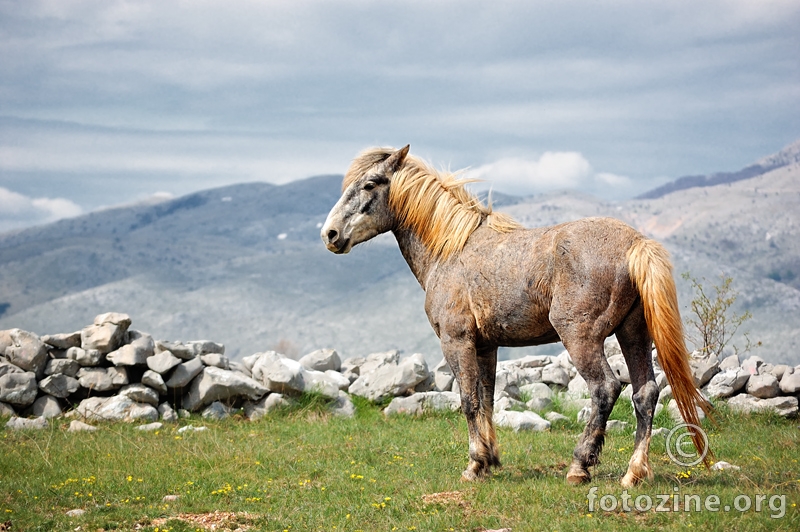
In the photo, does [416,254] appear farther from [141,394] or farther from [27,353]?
[27,353]

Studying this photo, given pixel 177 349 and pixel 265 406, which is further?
pixel 177 349

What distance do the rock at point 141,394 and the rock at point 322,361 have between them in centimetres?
277

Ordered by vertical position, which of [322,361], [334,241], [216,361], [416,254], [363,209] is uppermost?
[363,209]

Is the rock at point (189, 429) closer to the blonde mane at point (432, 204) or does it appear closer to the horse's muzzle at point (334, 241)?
the horse's muzzle at point (334, 241)

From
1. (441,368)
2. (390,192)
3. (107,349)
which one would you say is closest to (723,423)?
(441,368)

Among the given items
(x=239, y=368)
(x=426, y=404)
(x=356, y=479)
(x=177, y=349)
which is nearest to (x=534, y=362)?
(x=426, y=404)

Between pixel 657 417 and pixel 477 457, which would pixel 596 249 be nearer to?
pixel 477 457

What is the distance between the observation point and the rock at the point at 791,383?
420 inches

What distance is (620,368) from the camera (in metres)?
11.6

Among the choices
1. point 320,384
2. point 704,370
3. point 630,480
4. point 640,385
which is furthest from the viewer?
point 320,384

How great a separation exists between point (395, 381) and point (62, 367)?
525 cm

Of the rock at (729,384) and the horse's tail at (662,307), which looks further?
the rock at (729,384)

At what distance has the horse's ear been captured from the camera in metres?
7.52

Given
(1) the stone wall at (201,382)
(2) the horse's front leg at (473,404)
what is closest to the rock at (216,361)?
(1) the stone wall at (201,382)
